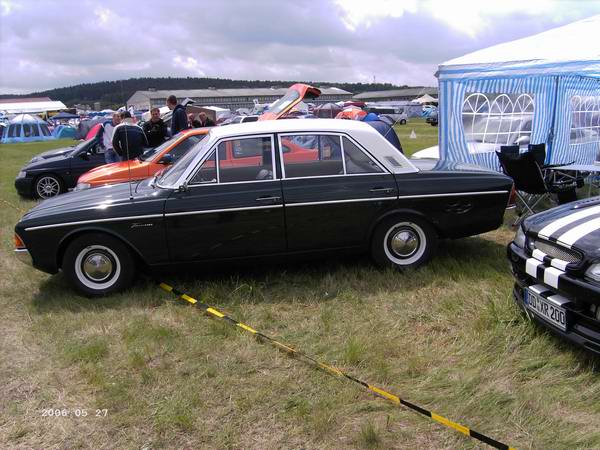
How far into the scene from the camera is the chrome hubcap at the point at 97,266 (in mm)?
4590

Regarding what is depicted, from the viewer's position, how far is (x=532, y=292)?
3.40 m

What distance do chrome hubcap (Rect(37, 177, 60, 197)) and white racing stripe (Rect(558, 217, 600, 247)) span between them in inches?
365

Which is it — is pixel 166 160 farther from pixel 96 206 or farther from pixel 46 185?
pixel 46 185

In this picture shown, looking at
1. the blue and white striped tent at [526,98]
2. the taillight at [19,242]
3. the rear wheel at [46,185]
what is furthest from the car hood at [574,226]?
the rear wheel at [46,185]

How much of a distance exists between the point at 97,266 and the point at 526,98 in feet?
26.7

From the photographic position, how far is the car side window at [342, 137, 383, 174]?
15.9 feet

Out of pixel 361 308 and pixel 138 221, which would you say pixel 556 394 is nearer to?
pixel 361 308

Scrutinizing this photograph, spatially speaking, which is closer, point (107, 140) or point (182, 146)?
point (182, 146)

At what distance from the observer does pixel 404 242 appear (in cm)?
493

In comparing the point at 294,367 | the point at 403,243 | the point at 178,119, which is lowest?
the point at 294,367

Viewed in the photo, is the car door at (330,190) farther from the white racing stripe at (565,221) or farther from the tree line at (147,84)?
the tree line at (147,84)

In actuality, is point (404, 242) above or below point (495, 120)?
below

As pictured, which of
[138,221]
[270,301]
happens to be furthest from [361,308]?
[138,221]

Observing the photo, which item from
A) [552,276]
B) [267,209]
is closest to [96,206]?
[267,209]
